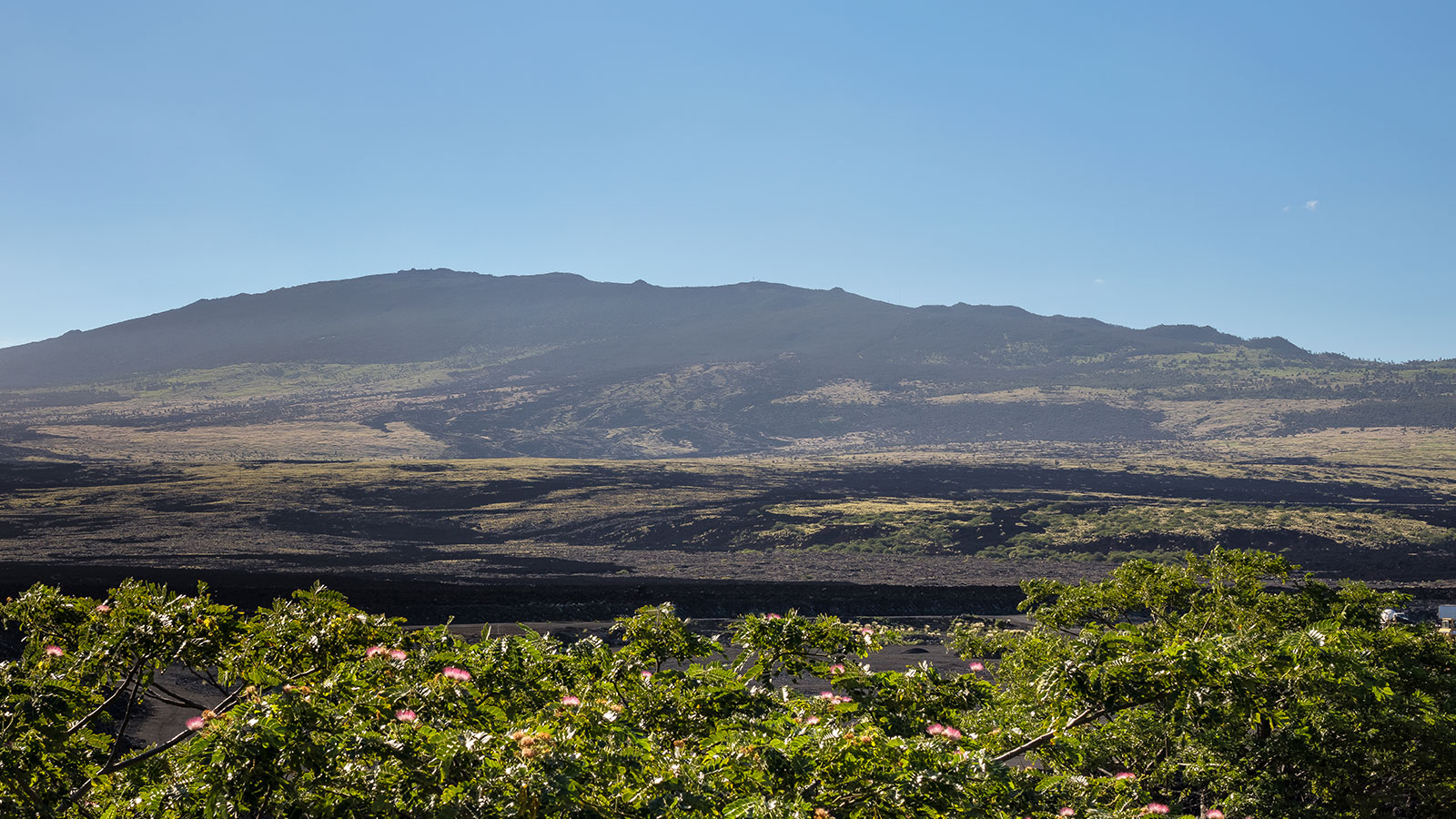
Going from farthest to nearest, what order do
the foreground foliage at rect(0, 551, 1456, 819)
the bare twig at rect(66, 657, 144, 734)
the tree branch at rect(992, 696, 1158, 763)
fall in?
the bare twig at rect(66, 657, 144, 734) → the tree branch at rect(992, 696, 1158, 763) → the foreground foliage at rect(0, 551, 1456, 819)

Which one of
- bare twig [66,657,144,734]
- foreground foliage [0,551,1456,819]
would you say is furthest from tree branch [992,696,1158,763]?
bare twig [66,657,144,734]

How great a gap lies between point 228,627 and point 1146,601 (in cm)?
1511

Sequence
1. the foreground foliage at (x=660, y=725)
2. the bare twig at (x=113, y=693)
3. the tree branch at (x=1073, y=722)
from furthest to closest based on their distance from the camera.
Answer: the bare twig at (x=113, y=693) < the tree branch at (x=1073, y=722) < the foreground foliage at (x=660, y=725)

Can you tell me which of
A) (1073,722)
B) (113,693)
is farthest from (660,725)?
(113,693)

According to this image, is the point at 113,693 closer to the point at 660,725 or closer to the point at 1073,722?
the point at 660,725

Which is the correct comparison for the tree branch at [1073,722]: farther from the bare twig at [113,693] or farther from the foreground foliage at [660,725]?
the bare twig at [113,693]

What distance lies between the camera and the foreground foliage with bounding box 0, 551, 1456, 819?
16.8 ft

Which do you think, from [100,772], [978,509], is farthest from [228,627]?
[978,509]

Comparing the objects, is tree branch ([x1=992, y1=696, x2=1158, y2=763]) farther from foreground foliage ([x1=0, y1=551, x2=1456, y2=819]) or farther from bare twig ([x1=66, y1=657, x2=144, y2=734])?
bare twig ([x1=66, y1=657, x2=144, y2=734])

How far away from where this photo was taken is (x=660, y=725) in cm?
791

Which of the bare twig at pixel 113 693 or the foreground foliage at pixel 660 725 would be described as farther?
the bare twig at pixel 113 693

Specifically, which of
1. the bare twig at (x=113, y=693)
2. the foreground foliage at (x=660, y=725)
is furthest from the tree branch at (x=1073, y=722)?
the bare twig at (x=113, y=693)

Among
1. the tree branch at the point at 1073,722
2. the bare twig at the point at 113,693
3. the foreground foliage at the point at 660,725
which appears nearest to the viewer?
the foreground foliage at the point at 660,725

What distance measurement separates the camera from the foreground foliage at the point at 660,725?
5.11 m
